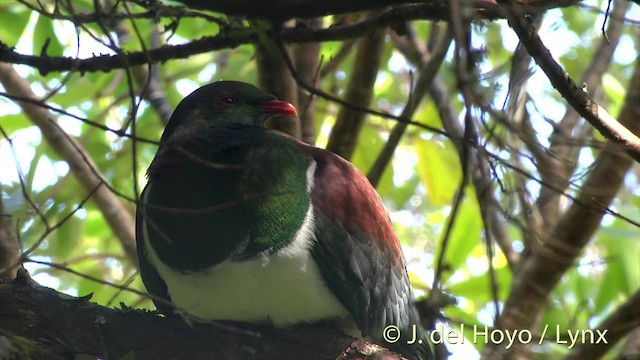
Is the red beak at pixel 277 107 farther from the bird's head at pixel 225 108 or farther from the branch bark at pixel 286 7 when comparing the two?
the branch bark at pixel 286 7

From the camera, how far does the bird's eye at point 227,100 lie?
3.84m

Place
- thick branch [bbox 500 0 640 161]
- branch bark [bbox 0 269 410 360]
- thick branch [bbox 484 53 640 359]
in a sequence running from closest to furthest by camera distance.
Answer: thick branch [bbox 500 0 640 161] < branch bark [bbox 0 269 410 360] < thick branch [bbox 484 53 640 359]

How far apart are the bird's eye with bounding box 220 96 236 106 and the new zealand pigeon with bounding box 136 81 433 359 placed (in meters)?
0.33

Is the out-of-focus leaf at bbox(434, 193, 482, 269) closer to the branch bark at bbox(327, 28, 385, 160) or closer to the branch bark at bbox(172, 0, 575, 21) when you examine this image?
the branch bark at bbox(327, 28, 385, 160)

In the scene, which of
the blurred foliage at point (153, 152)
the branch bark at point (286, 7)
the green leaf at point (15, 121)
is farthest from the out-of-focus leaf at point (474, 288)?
the branch bark at point (286, 7)

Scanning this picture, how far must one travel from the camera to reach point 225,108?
3836 millimetres

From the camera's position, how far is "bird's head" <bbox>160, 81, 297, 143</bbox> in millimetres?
3805

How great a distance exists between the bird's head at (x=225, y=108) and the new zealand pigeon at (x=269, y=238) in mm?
279

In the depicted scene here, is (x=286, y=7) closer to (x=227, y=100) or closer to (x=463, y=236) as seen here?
(x=227, y=100)

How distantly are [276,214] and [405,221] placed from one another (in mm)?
4484

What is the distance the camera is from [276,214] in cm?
312

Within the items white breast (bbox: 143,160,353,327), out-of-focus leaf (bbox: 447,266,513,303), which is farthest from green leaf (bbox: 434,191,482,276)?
white breast (bbox: 143,160,353,327)

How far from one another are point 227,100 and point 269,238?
96cm

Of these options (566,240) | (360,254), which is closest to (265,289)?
(360,254)
